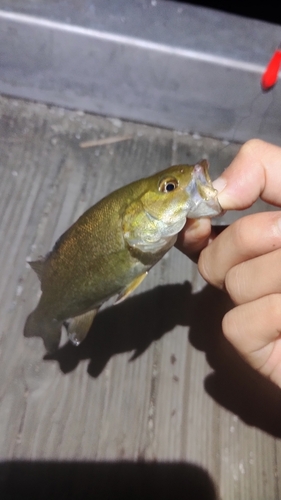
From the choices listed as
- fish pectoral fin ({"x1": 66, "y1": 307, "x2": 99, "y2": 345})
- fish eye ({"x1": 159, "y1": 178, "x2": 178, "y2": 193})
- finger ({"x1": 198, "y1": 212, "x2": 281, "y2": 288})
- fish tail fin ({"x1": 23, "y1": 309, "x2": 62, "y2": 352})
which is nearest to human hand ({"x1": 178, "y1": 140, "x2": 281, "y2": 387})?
finger ({"x1": 198, "y1": 212, "x2": 281, "y2": 288})

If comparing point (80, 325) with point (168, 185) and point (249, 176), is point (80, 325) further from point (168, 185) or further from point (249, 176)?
point (249, 176)

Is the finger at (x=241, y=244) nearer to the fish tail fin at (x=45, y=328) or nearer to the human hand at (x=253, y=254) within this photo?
the human hand at (x=253, y=254)

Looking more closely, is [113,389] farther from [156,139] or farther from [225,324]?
[156,139]

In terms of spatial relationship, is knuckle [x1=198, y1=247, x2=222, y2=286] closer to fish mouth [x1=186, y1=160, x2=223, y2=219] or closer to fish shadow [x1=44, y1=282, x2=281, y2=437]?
fish mouth [x1=186, y1=160, x2=223, y2=219]

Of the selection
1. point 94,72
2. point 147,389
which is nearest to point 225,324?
point 147,389

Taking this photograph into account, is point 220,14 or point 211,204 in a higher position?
point 220,14

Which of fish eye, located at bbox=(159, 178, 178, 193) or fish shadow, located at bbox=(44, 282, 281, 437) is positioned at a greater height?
fish eye, located at bbox=(159, 178, 178, 193)
